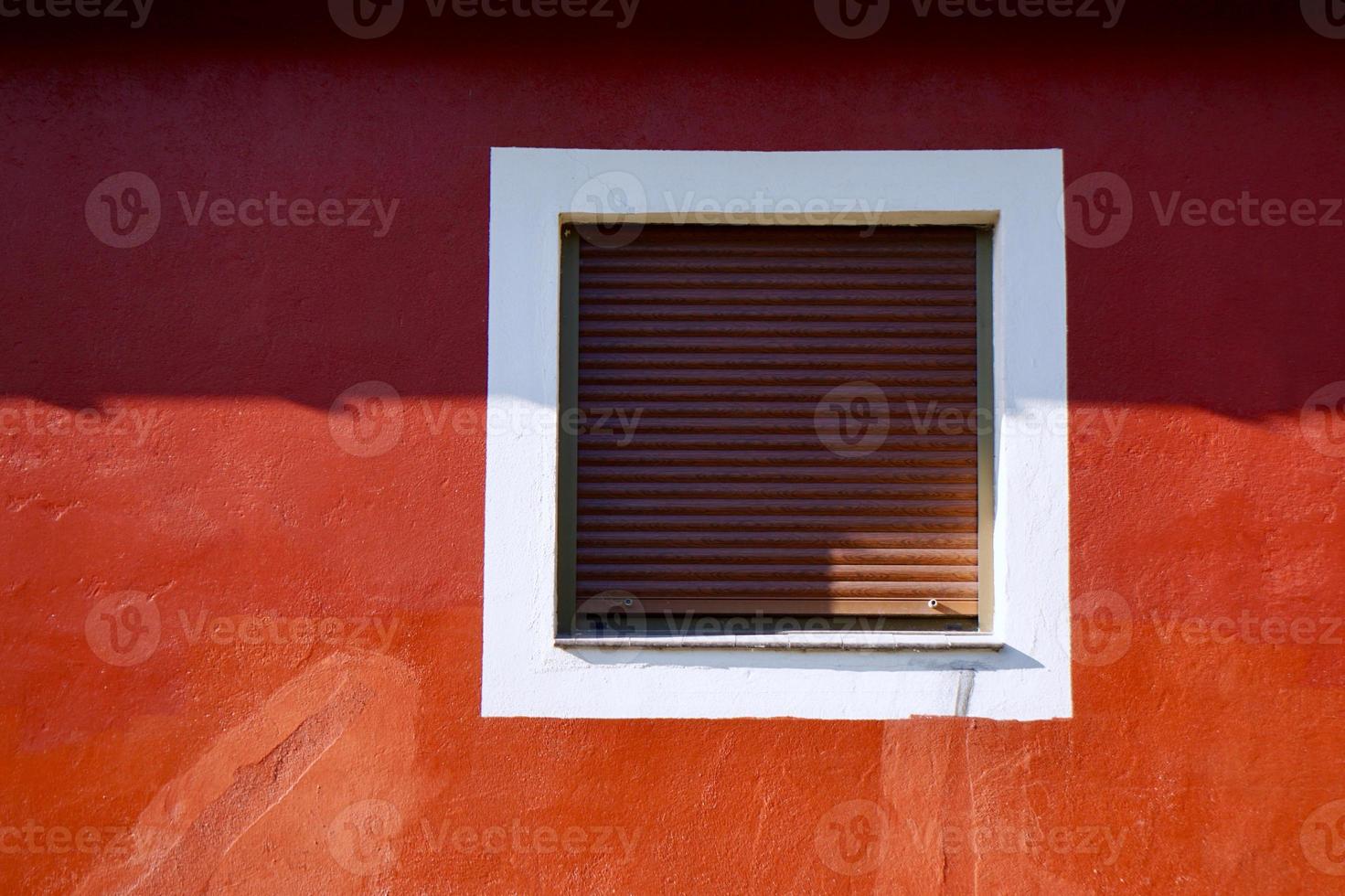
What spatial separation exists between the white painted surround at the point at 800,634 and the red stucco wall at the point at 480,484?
75 millimetres

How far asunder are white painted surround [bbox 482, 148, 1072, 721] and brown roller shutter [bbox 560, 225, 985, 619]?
0.40 feet

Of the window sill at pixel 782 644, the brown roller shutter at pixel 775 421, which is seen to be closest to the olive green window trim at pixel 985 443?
the brown roller shutter at pixel 775 421

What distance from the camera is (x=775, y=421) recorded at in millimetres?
3598

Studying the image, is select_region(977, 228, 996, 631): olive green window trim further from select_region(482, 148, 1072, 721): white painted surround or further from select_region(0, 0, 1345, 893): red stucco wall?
select_region(0, 0, 1345, 893): red stucco wall

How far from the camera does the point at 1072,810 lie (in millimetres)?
3379

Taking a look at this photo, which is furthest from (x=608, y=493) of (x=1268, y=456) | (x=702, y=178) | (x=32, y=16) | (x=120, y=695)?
(x=32, y=16)

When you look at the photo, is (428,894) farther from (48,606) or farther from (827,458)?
(827,458)

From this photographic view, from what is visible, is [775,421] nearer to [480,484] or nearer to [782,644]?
[782,644]

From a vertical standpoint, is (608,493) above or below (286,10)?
below

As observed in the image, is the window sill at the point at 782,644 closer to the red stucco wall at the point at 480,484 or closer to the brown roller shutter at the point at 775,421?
the brown roller shutter at the point at 775,421

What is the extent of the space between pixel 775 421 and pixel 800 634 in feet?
2.37

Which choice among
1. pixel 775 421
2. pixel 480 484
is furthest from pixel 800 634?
pixel 480 484

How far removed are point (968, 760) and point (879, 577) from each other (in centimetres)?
65

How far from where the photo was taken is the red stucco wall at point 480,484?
3389 mm
